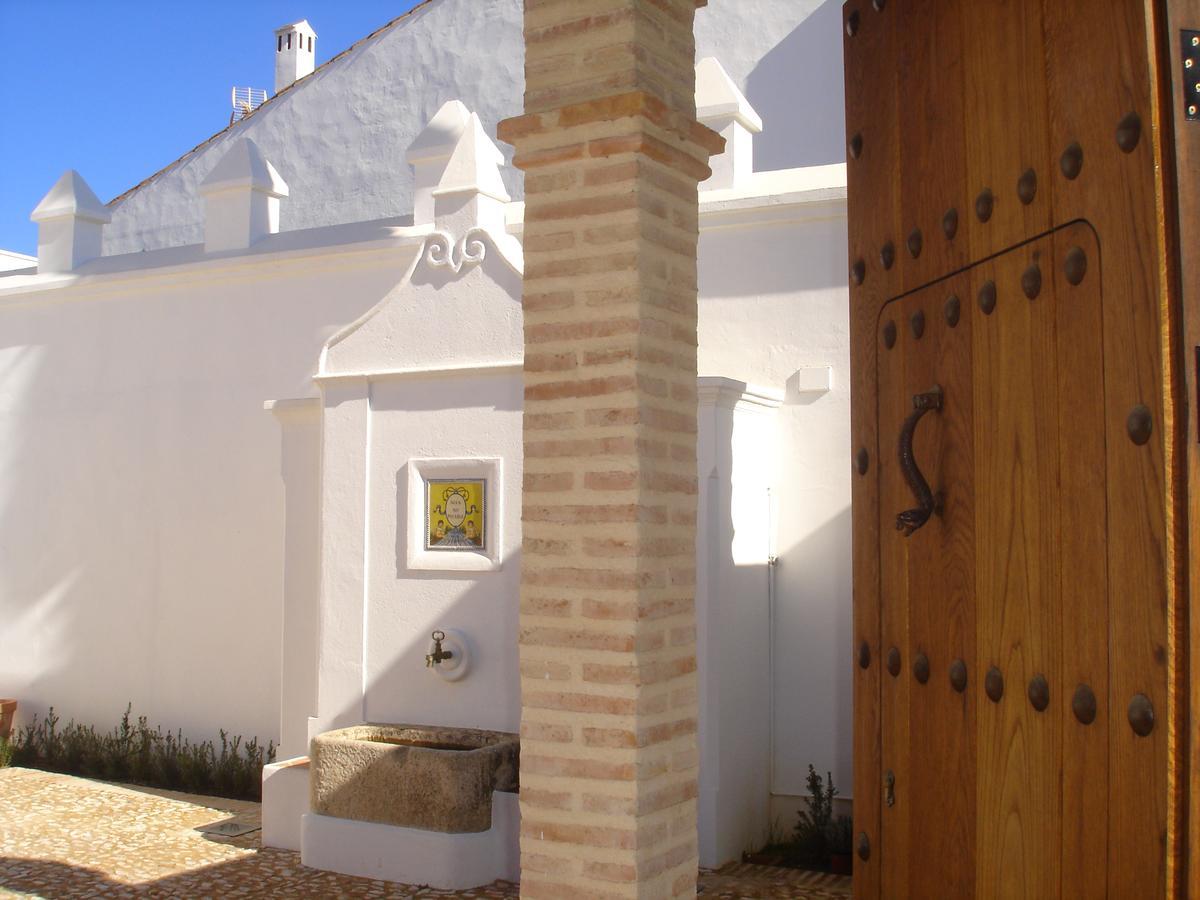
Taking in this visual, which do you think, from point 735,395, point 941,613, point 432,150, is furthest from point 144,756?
point 941,613

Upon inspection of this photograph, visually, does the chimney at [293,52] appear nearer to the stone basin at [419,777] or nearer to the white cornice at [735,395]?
the white cornice at [735,395]

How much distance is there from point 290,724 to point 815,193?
4380 millimetres

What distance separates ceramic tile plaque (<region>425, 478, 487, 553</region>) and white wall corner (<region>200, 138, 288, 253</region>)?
3.19m

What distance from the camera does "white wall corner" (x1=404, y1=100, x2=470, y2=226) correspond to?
8109 mm

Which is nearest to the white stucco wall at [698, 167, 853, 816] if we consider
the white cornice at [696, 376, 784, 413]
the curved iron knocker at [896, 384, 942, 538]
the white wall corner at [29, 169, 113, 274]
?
the white cornice at [696, 376, 784, 413]

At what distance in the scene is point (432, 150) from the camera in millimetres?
8164

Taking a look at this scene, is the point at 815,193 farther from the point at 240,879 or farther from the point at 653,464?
the point at 240,879

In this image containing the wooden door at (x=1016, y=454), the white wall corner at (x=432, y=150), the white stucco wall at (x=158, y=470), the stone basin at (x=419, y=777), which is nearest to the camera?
the wooden door at (x=1016, y=454)

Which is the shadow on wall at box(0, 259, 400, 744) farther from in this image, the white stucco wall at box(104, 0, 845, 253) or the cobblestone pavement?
the white stucco wall at box(104, 0, 845, 253)

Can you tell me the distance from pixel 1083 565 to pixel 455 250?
16.6 ft

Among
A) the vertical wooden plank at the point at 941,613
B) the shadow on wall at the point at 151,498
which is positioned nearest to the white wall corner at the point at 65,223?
the shadow on wall at the point at 151,498

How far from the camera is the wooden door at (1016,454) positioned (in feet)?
6.92

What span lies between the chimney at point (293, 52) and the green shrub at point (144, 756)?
306 inches

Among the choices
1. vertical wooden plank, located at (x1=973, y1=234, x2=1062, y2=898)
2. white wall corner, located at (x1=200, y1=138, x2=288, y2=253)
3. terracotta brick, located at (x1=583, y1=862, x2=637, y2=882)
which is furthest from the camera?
white wall corner, located at (x1=200, y1=138, x2=288, y2=253)
